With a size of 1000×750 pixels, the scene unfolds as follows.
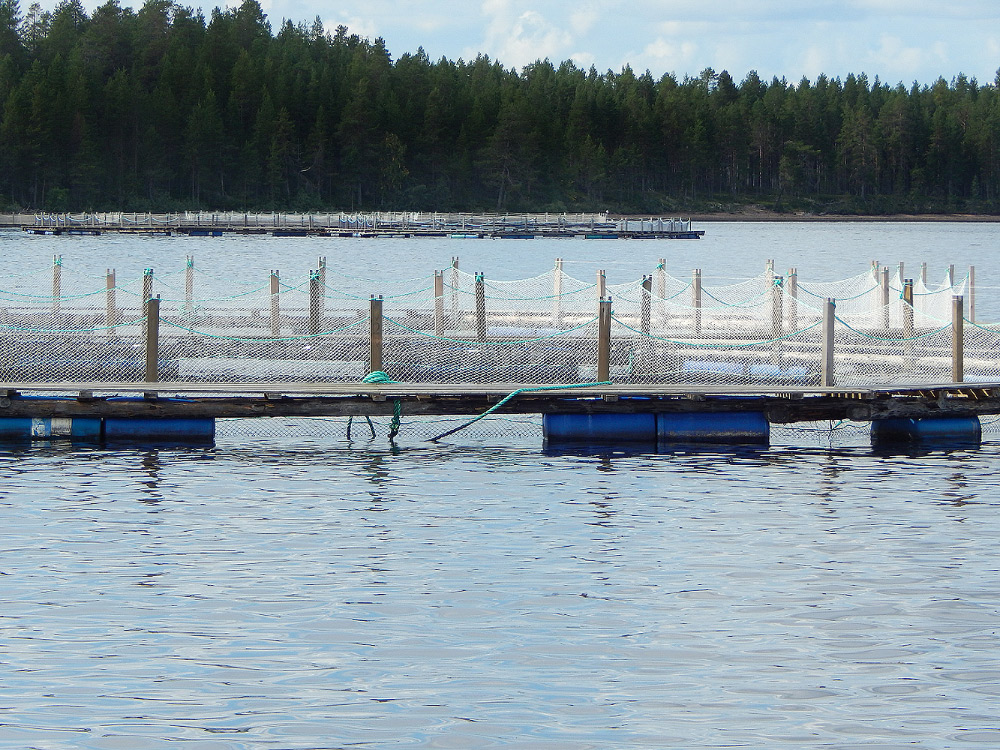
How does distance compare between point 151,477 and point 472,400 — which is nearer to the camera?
point 151,477

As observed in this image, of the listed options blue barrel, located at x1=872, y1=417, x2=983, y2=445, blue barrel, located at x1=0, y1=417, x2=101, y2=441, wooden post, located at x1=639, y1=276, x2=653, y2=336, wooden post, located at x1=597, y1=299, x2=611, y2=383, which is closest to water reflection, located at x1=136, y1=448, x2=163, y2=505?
blue barrel, located at x1=0, y1=417, x2=101, y2=441

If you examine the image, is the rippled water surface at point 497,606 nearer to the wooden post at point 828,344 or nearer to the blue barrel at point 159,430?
the blue barrel at point 159,430

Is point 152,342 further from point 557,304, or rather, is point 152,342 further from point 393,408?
point 557,304

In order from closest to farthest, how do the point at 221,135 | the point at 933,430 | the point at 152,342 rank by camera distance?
the point at 152,342 → the point at 933,430 → the point at 221,135

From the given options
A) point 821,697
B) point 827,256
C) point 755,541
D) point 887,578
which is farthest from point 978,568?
point 827,256

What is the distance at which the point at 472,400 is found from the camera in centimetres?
2184

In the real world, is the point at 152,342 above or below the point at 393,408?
above

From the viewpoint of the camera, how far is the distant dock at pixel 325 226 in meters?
125

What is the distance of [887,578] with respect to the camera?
14578mm

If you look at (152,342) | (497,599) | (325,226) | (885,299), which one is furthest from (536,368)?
(325,226)

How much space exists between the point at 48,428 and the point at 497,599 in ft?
35.2

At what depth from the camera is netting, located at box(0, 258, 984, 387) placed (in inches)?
1004

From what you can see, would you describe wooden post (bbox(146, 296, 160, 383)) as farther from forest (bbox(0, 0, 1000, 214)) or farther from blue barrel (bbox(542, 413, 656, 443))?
forest (bbox(0, 0, 1000, 214))

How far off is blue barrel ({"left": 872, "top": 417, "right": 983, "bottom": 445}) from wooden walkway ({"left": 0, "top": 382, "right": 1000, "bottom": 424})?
832 millimetres
